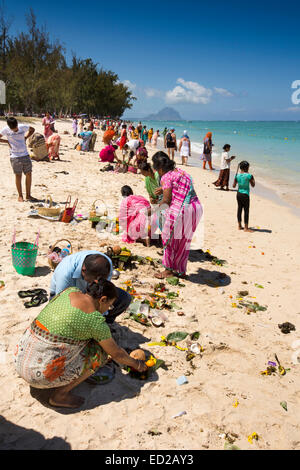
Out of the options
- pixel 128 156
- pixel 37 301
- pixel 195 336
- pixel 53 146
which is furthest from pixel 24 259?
pixel 128 156

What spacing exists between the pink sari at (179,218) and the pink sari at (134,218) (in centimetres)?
125

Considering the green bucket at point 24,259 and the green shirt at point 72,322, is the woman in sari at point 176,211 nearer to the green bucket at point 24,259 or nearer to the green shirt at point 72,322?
the green bucket at point 24,259

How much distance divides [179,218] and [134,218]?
162 cm

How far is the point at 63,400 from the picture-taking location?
104 inches

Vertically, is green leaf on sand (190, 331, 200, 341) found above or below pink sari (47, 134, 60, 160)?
below

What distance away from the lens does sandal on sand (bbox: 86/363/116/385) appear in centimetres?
302

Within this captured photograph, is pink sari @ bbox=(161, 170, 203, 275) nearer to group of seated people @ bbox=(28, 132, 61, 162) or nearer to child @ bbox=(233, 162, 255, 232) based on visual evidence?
child @ bbox=(233, 162, 255, 232)

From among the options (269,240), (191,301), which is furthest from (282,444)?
(269,240)

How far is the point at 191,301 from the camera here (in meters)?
4.59

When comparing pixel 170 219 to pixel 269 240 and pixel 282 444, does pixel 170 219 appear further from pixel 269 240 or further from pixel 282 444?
pixel 269 240

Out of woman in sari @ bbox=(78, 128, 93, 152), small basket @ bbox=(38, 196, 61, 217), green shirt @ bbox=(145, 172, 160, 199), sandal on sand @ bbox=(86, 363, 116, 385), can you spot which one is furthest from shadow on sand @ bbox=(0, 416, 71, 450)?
woman in sari @ bbox=(78, 128, 93, 152)

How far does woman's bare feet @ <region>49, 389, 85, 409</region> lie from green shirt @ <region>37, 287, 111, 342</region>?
0.53 metres

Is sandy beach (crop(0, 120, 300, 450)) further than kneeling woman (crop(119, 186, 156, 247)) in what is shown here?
No

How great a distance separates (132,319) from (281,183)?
45.5ft
